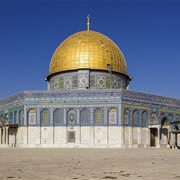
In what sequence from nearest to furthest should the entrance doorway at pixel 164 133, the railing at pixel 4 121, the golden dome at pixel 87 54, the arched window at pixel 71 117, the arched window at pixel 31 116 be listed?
the arched window at pixel 71 117, the arched window at pixel 31 116, the entrance doorway at pixel 164 133, the railing at pixel 4 121, the golden dome at pixel 87 54

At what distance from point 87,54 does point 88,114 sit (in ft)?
25.6

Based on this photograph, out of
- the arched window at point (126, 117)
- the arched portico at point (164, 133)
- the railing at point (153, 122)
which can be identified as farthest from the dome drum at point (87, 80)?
the arched portico at point (164, 133)

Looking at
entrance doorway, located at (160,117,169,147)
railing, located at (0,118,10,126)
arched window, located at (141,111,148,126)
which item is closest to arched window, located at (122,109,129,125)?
arched window, located at (141,111,148,126)

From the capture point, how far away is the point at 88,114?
106ft

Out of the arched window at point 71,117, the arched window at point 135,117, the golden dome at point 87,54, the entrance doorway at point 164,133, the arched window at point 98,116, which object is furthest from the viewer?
the golden dome at point 87,54

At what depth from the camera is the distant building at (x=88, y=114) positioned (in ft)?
105

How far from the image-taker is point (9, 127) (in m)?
34.9

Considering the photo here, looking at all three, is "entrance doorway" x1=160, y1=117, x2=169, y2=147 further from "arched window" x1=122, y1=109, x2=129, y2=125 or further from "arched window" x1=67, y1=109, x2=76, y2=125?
"arched window" x1=67, y1=109, x2=76, y2=125

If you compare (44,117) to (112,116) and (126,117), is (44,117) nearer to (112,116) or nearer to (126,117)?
(112,116)

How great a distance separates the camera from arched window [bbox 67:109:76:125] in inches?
1271

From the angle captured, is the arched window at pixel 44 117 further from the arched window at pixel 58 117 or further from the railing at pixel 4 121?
the railing at pixel 4 121

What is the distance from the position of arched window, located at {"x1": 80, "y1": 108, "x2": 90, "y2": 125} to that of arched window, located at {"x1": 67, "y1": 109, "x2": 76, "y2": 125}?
67 centimetres

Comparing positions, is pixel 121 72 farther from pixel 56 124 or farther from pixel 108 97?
pixel 56 124

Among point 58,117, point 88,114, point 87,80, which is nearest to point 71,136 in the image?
point 58,117
